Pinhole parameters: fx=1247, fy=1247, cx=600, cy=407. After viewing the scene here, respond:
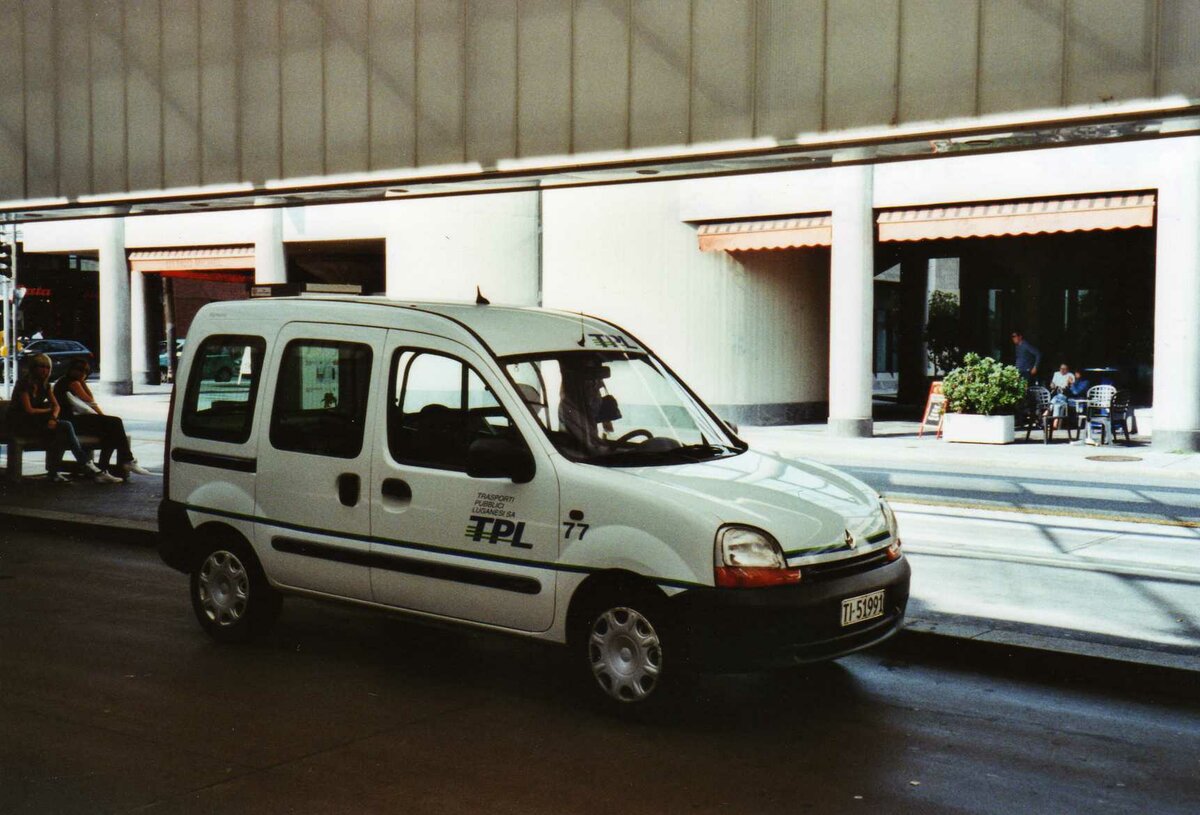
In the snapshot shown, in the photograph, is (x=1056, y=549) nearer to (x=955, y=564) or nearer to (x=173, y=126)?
(x=955, y=564)

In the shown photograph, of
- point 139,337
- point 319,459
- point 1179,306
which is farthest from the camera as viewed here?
point 139,337

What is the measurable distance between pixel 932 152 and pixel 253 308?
4.83m

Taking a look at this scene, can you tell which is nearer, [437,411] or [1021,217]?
[437,411]

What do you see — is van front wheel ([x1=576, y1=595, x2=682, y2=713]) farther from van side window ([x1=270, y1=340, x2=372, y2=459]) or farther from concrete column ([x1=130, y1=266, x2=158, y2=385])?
concrete column ([x1=130, y1=266, x2=158, y2=385])

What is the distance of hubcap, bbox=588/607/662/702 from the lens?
5.28m

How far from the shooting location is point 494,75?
32.5 feet

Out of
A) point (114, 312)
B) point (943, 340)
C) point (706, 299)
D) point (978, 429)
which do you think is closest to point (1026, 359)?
point (978, 429)

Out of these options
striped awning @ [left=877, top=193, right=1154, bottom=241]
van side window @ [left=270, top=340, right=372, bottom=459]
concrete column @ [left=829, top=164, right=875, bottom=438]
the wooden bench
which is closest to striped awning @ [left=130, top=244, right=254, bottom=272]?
concrete column @ [left=829, top=164, right=875, bottom=438]

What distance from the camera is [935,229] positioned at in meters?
21.1

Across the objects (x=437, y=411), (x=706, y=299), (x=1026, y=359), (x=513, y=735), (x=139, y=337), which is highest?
(x=706, y=299)

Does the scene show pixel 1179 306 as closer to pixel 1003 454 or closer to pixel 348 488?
pixel 1003 454

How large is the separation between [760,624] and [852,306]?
16.7 meters

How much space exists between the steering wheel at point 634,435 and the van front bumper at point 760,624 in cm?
95

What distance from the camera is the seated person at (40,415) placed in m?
13.6
